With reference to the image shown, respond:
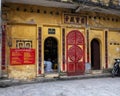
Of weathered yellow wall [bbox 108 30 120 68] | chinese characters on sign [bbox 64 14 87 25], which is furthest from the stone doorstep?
chinese characters on sign [bbox 64 14 87 25]

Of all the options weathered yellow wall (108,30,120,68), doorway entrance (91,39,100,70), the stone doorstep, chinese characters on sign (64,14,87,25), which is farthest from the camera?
weathered yellow wall (108,30,120,68)

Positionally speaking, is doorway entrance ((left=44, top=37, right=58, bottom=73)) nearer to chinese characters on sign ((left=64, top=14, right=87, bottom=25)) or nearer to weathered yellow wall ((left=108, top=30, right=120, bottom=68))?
chinese characters on sign ((left=64, top=14, right=87, bottom=25))

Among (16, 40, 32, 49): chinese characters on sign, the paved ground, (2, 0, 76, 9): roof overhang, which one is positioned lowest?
the paved ground

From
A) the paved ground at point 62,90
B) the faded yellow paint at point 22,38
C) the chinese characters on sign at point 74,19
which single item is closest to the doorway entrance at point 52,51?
the faded yellow paint at point 22,38

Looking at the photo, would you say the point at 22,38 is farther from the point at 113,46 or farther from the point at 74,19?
the point at 113,46

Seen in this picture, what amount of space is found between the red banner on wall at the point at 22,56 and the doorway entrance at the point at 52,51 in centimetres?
113

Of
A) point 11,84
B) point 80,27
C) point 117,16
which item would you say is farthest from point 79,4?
point 11,84

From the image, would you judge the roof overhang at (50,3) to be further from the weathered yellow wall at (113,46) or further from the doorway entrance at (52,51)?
the weathered yellow wall at (113,46)

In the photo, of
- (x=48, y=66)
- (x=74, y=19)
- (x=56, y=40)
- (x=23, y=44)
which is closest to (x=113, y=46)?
(x=74, y=19)

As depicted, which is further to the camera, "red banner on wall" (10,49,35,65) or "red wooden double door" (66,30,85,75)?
"red wooden double door" (66,30,85,75)

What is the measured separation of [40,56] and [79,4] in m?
3.33

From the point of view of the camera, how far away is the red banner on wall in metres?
13.0

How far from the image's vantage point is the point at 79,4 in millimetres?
14508

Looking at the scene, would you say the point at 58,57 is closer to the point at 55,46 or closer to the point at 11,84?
the point at 55,46
